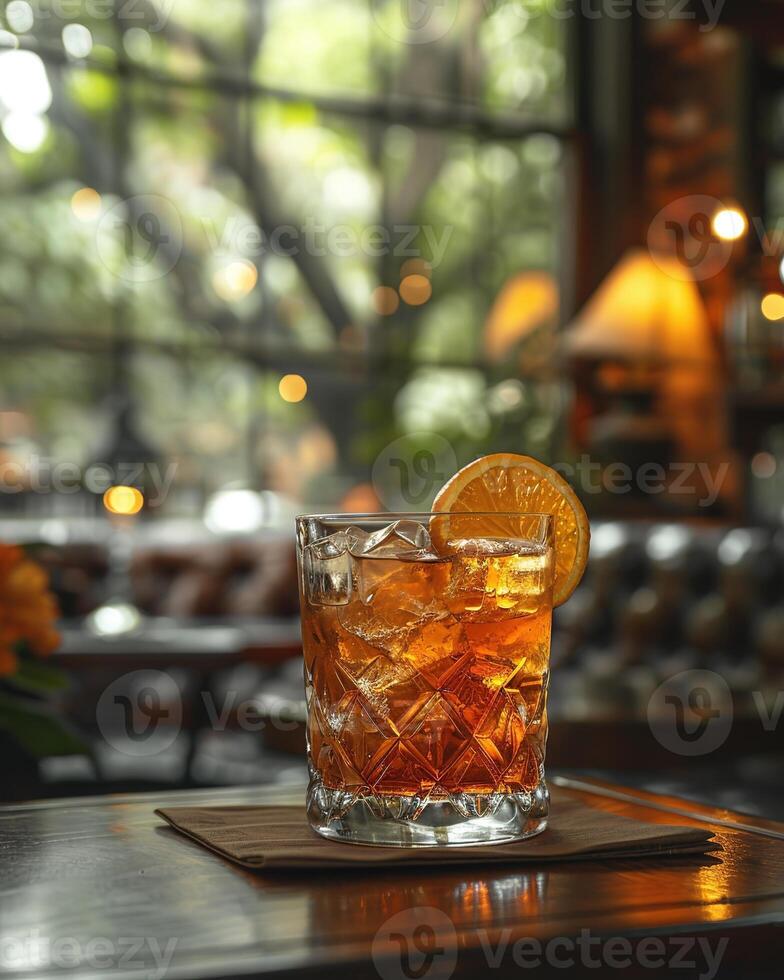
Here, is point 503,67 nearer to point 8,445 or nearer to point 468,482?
point 8,445

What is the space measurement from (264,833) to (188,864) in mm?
61

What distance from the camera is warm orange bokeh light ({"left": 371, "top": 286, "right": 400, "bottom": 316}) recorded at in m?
6.56

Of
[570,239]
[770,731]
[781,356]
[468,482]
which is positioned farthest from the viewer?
[570,239]

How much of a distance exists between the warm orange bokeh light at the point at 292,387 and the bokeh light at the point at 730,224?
2.21m

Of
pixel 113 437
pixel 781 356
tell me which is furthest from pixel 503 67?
pixel 113 437

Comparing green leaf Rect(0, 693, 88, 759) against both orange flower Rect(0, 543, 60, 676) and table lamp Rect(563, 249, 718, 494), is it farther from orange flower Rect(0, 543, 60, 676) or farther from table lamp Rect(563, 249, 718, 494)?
table lamp Rect(563, 249, 718, 494)

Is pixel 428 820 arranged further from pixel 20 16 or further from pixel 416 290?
pixel 416 290

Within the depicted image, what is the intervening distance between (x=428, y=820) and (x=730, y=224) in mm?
6300

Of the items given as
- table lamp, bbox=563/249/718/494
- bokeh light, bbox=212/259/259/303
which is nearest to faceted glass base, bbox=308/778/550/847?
table lamp, bbox=563/249/718/494

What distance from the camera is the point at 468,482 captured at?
0.84 meters

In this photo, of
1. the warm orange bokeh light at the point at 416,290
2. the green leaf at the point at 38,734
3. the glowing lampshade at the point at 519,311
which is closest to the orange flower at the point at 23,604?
the green leaf at the point at 38,734

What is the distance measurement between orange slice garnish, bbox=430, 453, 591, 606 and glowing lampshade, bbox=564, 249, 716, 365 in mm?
4881

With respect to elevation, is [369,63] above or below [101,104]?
above

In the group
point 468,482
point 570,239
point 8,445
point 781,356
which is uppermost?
point 570,239
